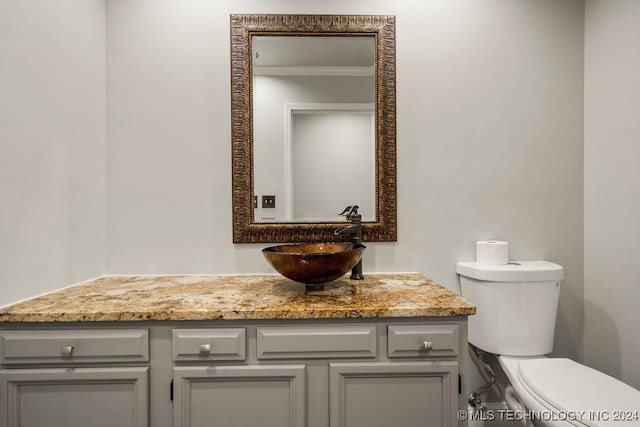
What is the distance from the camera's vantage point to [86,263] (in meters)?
1.57

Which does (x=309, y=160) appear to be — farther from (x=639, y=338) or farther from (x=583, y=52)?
(x=639, y=338)

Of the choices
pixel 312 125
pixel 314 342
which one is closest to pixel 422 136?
pixel 312 125

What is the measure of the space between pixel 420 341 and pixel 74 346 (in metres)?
1.12

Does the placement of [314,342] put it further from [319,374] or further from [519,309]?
[519,309]

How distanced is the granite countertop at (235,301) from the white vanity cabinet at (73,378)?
0.07 metres

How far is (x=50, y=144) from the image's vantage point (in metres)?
1.37

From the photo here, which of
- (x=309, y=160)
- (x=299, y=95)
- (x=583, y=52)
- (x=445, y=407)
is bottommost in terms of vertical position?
(x=445, y=407)

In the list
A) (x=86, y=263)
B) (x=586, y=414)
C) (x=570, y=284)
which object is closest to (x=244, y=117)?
(x=86, y=263)

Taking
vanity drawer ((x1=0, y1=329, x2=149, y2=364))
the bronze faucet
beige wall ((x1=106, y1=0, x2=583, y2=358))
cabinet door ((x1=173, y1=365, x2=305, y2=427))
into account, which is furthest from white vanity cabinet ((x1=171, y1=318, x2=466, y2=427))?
beige wall ((x1=106, y1=0, x2=583, y2=358))

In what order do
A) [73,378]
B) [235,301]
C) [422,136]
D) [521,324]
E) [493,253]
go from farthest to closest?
1. [422,136]
2. [493,253]
3. [521,324]
4. [235,301]
5. [73,378]

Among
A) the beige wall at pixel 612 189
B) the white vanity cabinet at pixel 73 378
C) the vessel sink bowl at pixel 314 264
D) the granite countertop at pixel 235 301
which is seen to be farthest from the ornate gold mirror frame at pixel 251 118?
the beige wall at pixel 612 189

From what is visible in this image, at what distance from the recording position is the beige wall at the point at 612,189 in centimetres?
149

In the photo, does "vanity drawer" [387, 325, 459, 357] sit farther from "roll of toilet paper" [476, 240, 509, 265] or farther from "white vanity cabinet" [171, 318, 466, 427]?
"roll of toilet paper" [476, 240, 509, 265]

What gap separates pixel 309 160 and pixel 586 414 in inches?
53.3
